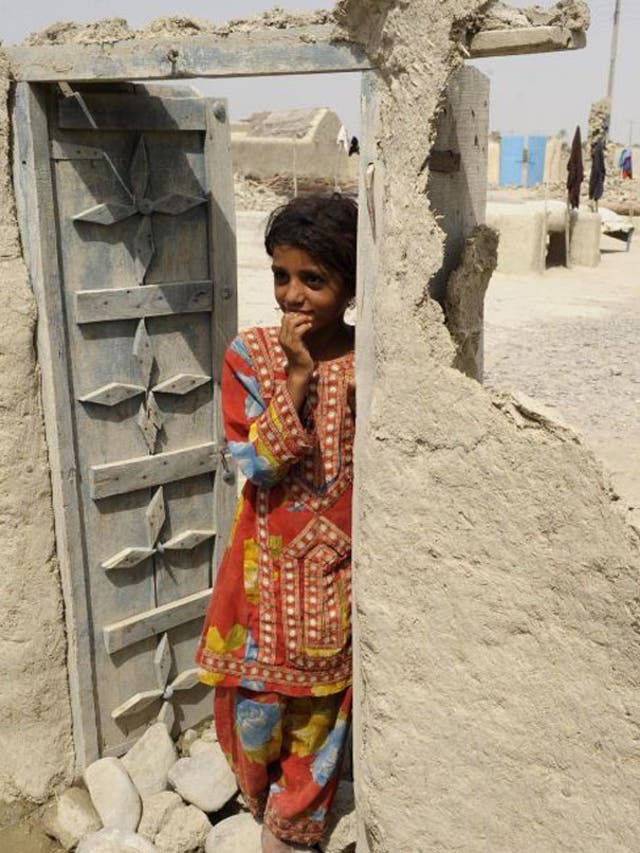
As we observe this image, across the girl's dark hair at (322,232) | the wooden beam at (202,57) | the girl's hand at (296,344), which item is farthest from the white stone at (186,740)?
the wooden beam at (202,57)

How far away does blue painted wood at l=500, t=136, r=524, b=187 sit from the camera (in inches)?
1412

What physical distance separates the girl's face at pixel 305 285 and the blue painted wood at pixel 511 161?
35.0 metres

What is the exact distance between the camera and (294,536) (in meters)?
2.60

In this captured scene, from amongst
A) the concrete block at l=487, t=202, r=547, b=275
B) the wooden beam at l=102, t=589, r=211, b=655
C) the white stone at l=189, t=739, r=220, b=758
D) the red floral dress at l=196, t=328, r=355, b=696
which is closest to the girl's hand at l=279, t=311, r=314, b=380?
the red floral dress at l=196, t=328, r=355, b=696

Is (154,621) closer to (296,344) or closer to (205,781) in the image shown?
(205,781)

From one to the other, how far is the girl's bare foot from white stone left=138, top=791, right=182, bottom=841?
1.44 feet

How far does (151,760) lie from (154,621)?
48cm

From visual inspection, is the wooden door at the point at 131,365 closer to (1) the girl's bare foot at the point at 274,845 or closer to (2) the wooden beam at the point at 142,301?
(2) the wooden beam at the point at 142,301

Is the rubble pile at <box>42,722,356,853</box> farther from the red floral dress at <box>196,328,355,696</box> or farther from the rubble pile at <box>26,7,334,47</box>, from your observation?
the rubble pile at <box>26,7,334,47</box>

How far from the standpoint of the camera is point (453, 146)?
225cm

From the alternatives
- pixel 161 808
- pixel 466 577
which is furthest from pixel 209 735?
pixel 466 577

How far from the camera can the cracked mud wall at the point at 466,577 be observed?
1.94m

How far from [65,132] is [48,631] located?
160 centimetres

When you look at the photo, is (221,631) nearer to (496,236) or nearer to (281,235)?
(281,235)
